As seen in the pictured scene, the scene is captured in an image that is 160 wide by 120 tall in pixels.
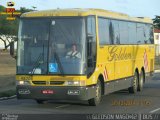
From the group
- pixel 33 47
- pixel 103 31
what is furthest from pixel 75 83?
pixel 103 31

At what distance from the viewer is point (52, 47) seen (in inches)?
691

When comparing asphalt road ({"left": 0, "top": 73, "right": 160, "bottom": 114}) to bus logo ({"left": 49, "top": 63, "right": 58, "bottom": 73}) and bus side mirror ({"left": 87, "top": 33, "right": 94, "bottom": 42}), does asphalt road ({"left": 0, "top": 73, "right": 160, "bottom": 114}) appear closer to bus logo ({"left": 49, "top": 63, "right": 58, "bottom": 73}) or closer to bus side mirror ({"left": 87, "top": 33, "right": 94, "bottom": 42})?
bus logo ({"left": 49, "top": 63, "right": 58, "bottom": 73})

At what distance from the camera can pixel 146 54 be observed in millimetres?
26016

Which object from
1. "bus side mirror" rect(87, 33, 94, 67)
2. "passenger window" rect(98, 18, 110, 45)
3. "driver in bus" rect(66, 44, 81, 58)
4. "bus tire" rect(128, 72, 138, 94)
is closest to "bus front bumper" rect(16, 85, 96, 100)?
"bus side mirror" rect(87, 33, 94, 67)

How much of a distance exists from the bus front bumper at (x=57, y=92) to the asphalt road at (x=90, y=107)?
0.40 metres

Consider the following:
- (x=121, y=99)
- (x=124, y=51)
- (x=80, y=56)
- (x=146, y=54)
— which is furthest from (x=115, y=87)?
(x=146, y=54)

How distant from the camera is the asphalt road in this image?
16719 mm

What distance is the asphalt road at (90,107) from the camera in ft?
54.9

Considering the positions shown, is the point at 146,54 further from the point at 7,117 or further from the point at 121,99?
the point at 7,117

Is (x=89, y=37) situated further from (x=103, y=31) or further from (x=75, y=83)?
(x=103, y=31)

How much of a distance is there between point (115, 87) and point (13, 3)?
884 inches

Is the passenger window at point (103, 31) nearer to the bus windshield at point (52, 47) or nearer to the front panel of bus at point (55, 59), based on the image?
the front panel of bus at point (55, 59)

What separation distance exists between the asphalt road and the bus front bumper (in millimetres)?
399

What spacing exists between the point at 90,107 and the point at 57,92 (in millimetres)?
1438
